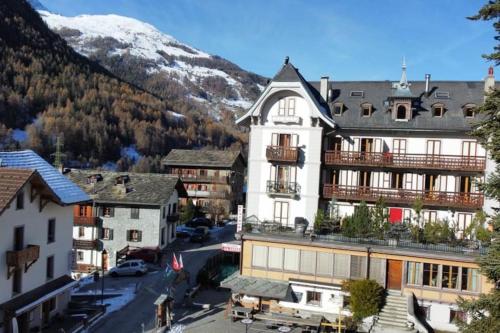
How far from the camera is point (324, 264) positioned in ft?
97.9

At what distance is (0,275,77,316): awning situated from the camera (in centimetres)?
2402

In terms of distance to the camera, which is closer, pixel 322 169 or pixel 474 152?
pixel 474 152

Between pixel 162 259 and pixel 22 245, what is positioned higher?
pixel 22 245

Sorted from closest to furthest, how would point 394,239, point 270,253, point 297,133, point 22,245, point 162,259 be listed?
point 22,245 → point 394,239 → point 270,253 → point 297,133 → point 162,259

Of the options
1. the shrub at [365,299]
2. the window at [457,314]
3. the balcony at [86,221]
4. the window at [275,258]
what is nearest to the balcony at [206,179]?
the balcony at [86,221]

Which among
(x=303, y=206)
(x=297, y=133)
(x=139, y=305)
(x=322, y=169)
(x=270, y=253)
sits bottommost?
(x=139, y=305)

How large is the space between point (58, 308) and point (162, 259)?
1536 centimetres

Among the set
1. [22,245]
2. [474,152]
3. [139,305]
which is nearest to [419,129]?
[474,152]

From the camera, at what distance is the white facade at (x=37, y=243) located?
24.3m

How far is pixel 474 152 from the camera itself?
34.3 meters

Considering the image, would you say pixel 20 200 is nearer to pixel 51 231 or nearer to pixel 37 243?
pixel 37 243

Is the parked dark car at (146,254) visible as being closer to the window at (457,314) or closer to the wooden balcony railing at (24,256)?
the wooden balcony railing at (24,256)

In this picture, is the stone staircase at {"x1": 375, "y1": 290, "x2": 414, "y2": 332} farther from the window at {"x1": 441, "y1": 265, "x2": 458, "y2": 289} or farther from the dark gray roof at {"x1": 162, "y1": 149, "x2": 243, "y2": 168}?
the dark gray roof at {"x1": 162, "y1": 149, "x2": 243, "y2": 168}

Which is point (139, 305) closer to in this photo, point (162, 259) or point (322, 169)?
point (162, 259)
